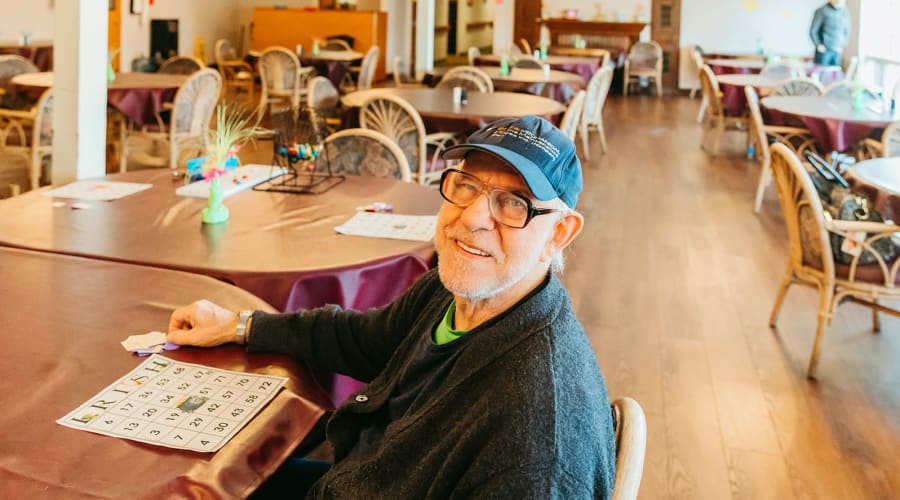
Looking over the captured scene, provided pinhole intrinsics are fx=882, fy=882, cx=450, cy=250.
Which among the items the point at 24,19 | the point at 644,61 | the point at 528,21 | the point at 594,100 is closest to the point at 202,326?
the point at 594,100

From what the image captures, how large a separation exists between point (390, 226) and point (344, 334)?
876mm

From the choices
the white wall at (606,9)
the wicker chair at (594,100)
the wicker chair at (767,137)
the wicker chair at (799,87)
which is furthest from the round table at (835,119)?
the white wall at (606,9)

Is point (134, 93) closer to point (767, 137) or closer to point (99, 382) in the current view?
point (767, 137)

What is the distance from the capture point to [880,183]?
131 inches

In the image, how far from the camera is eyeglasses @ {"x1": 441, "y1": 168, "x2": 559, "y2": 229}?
1275 millimetres

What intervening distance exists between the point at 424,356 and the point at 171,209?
1568 millimetres

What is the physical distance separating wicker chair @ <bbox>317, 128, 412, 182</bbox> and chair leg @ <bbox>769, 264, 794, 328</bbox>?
1.71 metres

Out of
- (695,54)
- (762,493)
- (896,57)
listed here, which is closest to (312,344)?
(762,493)

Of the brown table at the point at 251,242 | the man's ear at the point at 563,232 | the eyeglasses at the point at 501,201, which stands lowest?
the brown table at the point at 251,242

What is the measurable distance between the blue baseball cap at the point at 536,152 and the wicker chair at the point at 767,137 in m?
5.25

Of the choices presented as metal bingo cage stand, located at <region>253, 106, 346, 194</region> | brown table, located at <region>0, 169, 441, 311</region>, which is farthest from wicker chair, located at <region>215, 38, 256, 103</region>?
brown table, located at <region>0, 169, 441, 311</region>

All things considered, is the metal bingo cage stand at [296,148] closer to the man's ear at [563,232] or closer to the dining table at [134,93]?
the man's ear at [563,232]

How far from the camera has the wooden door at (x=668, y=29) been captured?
14422 millimetres

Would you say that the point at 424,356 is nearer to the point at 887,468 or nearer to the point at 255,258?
the point at 255,258
